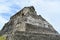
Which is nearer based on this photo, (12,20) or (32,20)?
(32,20)

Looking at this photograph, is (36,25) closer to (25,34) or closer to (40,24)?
(40,24)

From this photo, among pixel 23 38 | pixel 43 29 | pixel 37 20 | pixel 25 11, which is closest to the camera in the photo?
pixel 23 38

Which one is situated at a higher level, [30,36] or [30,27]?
[30,27]

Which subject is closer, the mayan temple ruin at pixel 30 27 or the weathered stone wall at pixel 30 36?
the weathered stone wall at pixel 30 36

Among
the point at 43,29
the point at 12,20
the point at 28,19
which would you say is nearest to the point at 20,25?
the point at 28,19

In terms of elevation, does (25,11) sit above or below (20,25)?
above

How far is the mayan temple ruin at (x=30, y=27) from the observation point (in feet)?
74.1

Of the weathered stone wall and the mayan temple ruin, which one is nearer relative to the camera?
the weathered stone wall

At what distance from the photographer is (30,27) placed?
28.0m

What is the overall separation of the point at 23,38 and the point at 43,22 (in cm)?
970

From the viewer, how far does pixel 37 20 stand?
3088 cm

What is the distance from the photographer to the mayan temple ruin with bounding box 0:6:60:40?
2259 cm

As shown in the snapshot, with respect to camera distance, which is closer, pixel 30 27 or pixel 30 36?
pixel 30 36

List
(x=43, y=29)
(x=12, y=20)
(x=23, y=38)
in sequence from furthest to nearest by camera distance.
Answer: (x=12, y=20) → (x=43, y=29) → (x=23, y=38)
